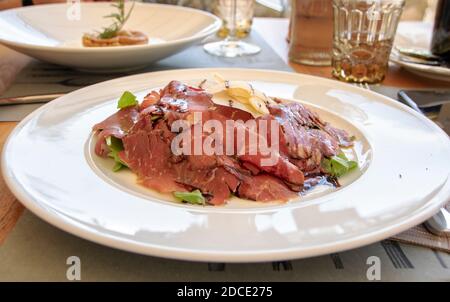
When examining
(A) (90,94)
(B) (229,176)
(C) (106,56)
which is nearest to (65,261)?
(B) (229,176)

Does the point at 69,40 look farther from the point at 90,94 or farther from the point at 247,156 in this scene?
the point at 247,156

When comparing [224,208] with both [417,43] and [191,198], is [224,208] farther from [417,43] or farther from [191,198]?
[417,43]

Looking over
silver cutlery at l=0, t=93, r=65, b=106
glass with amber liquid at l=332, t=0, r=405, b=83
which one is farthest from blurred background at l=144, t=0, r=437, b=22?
silver cutlery at l=0, t=93, r=65, b=106

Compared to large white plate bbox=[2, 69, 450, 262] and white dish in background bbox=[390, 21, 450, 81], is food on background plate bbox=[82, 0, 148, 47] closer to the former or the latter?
large white plate bbox=[2, 69, 450, 262]

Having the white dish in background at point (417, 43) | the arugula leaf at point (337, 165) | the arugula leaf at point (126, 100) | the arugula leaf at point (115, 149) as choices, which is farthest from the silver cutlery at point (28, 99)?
the white dish in background at point (417, 43)

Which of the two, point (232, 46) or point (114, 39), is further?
point (232, 46)

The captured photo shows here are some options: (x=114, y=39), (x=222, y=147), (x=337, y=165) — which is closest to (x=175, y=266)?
(x=222, y=147)
